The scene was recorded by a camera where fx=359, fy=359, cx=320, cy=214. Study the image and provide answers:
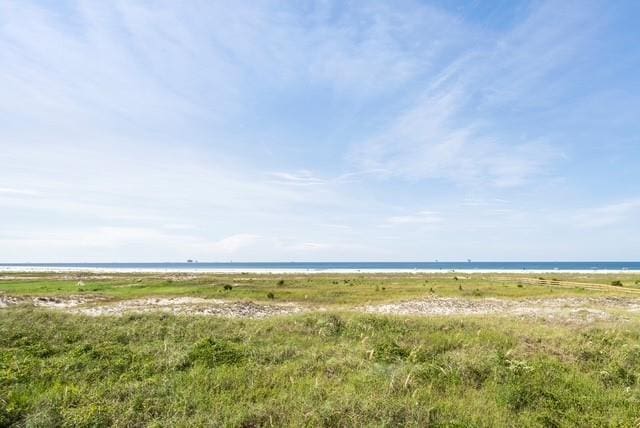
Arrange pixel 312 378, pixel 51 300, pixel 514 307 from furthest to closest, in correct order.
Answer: pixel 51 300
pixel 514 307
pixel 312 378

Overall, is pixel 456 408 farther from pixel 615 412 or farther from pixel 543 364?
pixel 543 364

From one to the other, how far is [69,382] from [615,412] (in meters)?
15.5

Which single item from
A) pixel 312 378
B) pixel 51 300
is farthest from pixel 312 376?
pixel 51 300

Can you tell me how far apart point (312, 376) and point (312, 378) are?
0.36 metres

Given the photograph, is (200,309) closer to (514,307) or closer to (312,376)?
(312,376)

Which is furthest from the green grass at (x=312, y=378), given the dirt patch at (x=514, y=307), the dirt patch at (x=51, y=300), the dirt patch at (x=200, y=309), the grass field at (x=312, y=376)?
the dirt patch at (x=51, y=300)

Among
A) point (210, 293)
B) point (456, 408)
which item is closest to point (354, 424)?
point (456, 408)

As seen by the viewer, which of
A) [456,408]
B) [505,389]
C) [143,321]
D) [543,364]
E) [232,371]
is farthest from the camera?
[143,321]

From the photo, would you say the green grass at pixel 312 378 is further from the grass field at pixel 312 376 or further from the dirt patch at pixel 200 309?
the dirt patch at pixel 200 309

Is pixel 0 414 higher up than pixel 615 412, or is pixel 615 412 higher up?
pixel 0 414

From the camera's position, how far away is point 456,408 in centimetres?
952

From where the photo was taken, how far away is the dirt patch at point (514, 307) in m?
30.1

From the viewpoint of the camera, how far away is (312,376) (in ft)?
38.7

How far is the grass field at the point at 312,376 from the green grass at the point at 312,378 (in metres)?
0.05
